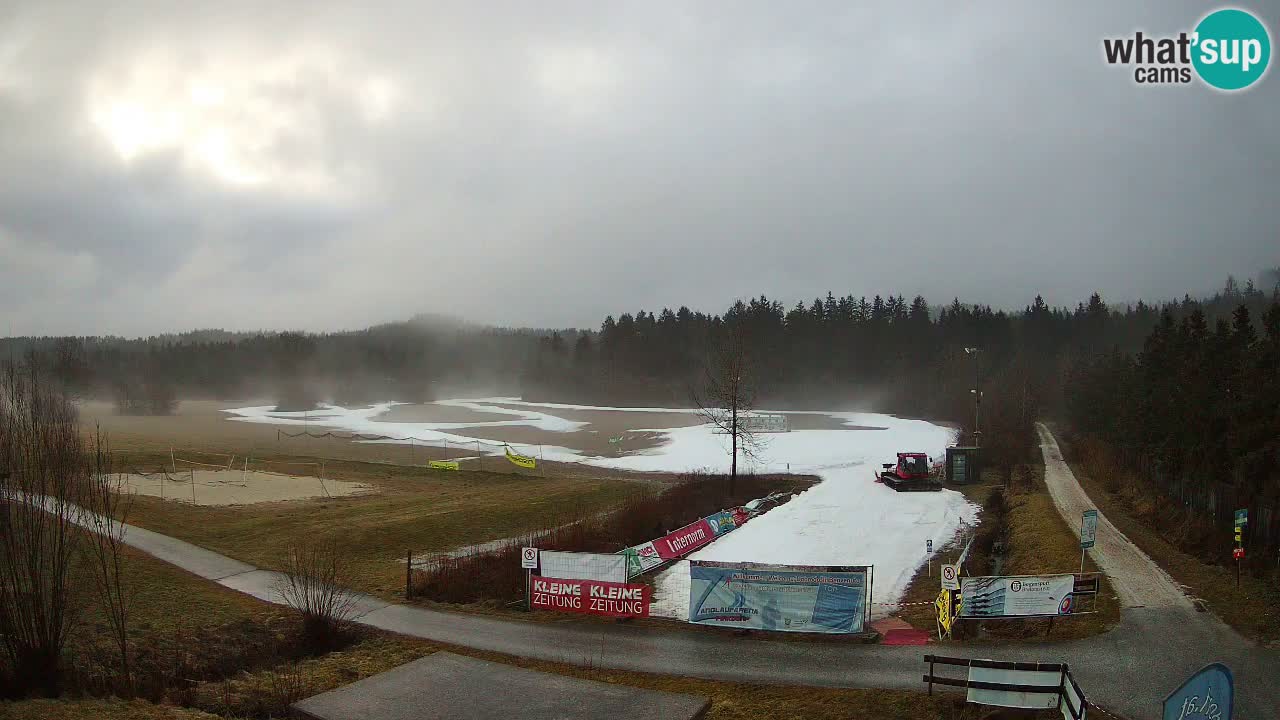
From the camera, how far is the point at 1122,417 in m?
46.6

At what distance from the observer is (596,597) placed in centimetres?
1877

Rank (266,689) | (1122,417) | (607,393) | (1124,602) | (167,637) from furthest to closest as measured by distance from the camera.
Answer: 1. (607,393)
2. (1122,417)
3. (1124,602)
4. (167,637)
5. (266,689)

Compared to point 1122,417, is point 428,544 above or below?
below

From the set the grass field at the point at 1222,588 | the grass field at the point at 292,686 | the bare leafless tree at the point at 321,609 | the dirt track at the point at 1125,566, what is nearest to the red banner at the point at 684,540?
the grass field at the point at 292,686

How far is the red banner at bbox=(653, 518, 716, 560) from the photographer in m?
24.7

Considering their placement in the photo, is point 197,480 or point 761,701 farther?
point 197,480

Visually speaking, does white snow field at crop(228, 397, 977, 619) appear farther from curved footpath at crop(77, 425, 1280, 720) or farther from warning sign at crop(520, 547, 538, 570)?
warning sign at crop(520, 547, 538, 570)

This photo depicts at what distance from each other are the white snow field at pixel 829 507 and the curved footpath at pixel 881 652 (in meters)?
3.11

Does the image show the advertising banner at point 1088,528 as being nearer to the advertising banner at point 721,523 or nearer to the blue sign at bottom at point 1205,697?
the blue sign at bottom at point 1205,697

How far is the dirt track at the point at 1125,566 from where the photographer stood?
61.5 feet

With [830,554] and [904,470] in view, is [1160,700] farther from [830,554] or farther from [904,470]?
[904,470]

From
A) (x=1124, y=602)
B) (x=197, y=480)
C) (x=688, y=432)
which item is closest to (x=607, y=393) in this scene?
(x=688, y=432)

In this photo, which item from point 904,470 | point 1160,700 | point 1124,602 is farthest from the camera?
point 904,470

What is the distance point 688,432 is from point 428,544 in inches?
1838
